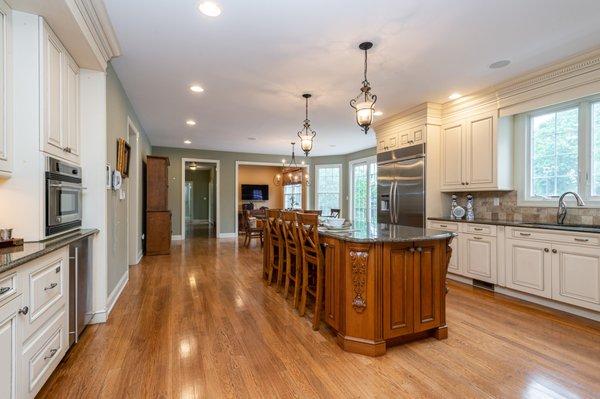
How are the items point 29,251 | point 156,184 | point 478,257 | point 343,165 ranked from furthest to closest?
point 343,165, point 156,184, point 478,257, point 29,251

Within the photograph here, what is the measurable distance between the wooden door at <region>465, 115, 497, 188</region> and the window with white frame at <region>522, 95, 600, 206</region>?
419mm

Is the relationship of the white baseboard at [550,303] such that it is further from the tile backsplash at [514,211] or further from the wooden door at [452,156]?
the wooden door at [452,156]

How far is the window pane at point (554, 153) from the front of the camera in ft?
11.2

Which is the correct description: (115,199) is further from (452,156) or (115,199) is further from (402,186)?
(452,156)

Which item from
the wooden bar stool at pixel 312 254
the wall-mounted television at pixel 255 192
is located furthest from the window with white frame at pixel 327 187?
the wooden bar stool at pixel 312 254

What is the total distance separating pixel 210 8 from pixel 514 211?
4133 millimetres

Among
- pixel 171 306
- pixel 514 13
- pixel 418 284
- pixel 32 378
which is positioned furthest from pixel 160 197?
pixel 514 13

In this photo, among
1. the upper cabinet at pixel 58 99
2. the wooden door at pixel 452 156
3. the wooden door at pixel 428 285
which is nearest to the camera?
the upper cabinet at pixel 58 99

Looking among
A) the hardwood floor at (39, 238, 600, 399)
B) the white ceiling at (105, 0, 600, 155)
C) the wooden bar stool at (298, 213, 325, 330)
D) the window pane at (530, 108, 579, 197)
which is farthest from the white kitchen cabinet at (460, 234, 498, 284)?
the wooden bar stool at (298, 213, 325, 330)

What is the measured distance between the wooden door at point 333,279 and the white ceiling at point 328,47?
178 cm

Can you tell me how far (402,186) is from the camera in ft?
16.1

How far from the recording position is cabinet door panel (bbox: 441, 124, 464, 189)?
4266 mm

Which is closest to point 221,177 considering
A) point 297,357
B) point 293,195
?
point 293,195

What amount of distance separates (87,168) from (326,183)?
24.8 ft
